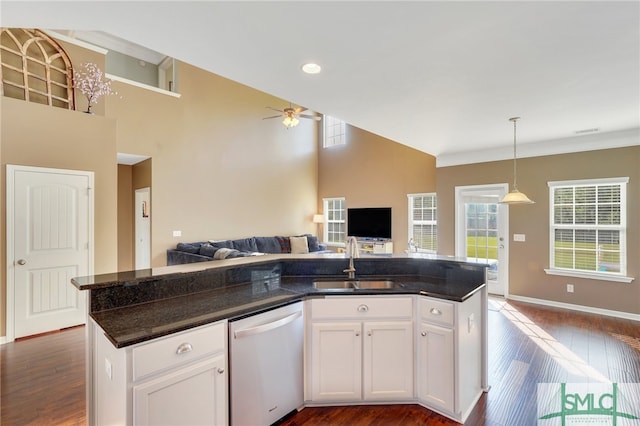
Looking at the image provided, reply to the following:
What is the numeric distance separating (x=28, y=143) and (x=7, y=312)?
1.92 m

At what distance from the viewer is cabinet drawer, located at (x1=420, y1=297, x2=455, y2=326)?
6.90 ft

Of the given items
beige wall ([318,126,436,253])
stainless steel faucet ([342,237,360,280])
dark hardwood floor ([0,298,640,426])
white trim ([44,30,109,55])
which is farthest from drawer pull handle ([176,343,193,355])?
beige wall ([318,126,436,253])

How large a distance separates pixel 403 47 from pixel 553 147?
4120mm

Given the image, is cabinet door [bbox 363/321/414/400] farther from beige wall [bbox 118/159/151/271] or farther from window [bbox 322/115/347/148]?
window [bbox 322/115/347/148]

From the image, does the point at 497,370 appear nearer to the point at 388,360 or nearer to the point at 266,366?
the point at 388,360

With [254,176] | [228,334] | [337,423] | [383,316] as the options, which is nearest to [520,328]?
[383,316]

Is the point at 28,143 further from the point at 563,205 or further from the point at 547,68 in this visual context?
the point at 563,205

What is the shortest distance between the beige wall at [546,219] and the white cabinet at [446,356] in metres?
3.60

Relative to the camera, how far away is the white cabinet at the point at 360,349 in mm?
2207

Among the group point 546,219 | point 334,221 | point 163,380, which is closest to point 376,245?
point 334,221

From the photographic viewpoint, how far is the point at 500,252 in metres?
5.46

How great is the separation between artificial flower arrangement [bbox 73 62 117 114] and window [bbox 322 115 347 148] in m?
5.26

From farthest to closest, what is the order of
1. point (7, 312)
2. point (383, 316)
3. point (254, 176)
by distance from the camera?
point (254, 176) < point (7, 312) < point (383, 316)

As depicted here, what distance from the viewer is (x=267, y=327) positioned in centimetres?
189
